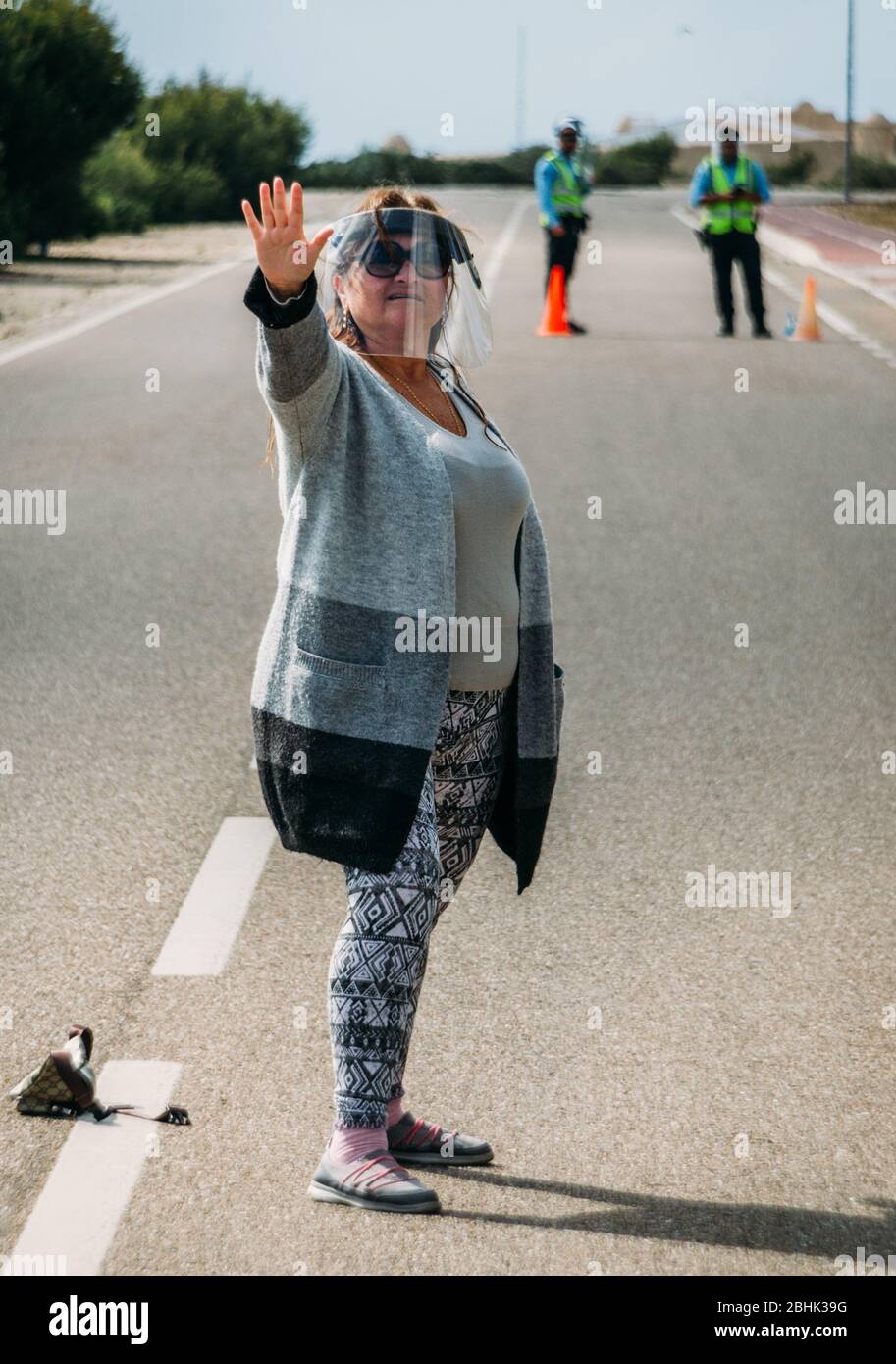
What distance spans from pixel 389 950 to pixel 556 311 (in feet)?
53.2

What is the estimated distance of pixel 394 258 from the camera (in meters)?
3.43

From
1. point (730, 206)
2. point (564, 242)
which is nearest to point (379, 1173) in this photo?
point (730, 206)

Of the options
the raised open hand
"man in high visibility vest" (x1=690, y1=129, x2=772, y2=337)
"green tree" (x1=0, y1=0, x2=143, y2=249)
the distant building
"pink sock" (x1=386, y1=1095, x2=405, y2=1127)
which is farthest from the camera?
the distant building

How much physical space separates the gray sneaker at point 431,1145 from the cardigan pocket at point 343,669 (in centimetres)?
90

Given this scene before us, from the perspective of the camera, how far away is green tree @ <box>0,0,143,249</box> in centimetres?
2814

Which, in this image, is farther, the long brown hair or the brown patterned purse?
the brown patterned purse

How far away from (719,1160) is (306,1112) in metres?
Result: 0.82

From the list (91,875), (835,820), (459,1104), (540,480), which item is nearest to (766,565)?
(540,480)

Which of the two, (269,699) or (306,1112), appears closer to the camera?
(269,699)

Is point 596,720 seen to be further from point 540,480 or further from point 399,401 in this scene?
point 540,480

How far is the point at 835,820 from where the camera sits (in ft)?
18.9

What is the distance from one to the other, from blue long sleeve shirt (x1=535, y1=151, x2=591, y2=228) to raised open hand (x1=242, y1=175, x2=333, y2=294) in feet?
53.7

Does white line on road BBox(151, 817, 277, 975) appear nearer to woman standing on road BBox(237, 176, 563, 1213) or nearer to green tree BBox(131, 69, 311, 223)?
woman standing on road BBox(237, 176, 563, 1213)

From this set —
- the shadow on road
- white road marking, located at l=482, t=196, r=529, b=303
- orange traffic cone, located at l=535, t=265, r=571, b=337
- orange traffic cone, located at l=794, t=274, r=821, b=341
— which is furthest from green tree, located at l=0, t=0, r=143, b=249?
the shadow on road
